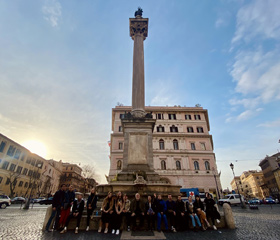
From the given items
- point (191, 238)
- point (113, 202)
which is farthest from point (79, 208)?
point (191, 238)

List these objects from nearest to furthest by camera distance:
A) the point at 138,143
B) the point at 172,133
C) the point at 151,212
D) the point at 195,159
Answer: the point at 151,212 → the point at 138,143 → the point at 195,159 → the point at 172,133

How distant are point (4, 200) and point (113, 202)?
62.9ft

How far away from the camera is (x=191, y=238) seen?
5.00m

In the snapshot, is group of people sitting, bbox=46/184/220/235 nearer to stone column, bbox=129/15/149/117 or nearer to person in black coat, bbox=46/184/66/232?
person in black coat, bbox=46/184/66/232

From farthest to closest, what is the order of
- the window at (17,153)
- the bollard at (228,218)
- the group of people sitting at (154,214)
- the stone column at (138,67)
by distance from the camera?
the window at (17,153)
the stone column at (138,67)
the bollard at (228,218)
the group of people sitting at (154,214)

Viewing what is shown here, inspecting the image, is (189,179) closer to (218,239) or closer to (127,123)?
(127,123)

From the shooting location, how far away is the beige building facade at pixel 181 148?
107ft

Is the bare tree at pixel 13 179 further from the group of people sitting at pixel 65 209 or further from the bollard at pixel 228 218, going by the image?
the bollard at pixel 228 218

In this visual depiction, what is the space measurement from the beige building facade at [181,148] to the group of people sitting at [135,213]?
83.8ft

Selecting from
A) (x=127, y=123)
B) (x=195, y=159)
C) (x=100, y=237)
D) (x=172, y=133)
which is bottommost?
(x=100, y=237)

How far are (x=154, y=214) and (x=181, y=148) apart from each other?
30.8 m

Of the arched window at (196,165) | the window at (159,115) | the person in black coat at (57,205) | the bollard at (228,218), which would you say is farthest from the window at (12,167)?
the bollard at (228,218)

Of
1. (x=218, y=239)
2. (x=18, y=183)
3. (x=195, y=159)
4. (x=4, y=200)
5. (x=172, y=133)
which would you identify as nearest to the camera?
(x=218, y=239)

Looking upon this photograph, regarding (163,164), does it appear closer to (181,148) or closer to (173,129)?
(181,148)
